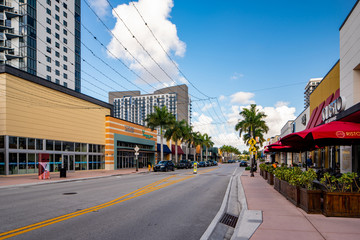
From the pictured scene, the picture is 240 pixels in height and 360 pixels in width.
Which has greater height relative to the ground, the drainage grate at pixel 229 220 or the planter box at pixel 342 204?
the planter box at pixel 342 204

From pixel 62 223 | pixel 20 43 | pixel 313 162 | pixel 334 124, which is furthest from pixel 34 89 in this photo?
pixel 20 43

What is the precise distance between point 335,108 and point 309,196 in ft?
36.0

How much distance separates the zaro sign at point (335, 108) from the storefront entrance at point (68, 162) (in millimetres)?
27673

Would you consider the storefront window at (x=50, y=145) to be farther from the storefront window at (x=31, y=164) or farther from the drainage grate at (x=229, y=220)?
the drainage grate at (x=229, y=220)

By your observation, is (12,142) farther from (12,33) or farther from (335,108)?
(12,33)

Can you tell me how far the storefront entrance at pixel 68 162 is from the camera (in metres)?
34.5

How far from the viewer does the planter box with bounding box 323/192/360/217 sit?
7938 mm

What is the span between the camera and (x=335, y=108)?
17.6 m

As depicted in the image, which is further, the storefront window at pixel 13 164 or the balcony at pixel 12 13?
the balcony at pixel 12 13

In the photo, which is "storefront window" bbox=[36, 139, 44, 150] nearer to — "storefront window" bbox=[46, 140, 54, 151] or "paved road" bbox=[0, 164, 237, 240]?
"storefront window" bbox=[46, 140, 54, 151]

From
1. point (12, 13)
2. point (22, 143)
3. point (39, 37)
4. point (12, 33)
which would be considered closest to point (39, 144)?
point (22, 143)

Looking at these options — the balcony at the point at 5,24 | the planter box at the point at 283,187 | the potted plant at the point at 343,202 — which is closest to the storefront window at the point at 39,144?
the planter box at the point at 283,187

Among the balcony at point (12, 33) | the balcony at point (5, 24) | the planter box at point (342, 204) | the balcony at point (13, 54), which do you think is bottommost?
the planter box at point (342, 204)

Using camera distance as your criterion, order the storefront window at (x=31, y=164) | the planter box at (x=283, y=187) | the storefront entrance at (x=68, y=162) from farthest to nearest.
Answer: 1. the storefront entrance at (x=68, y=162)
2. the storefront window at (x=31, y=164)
3. the planter box at (x=283, y=187)
